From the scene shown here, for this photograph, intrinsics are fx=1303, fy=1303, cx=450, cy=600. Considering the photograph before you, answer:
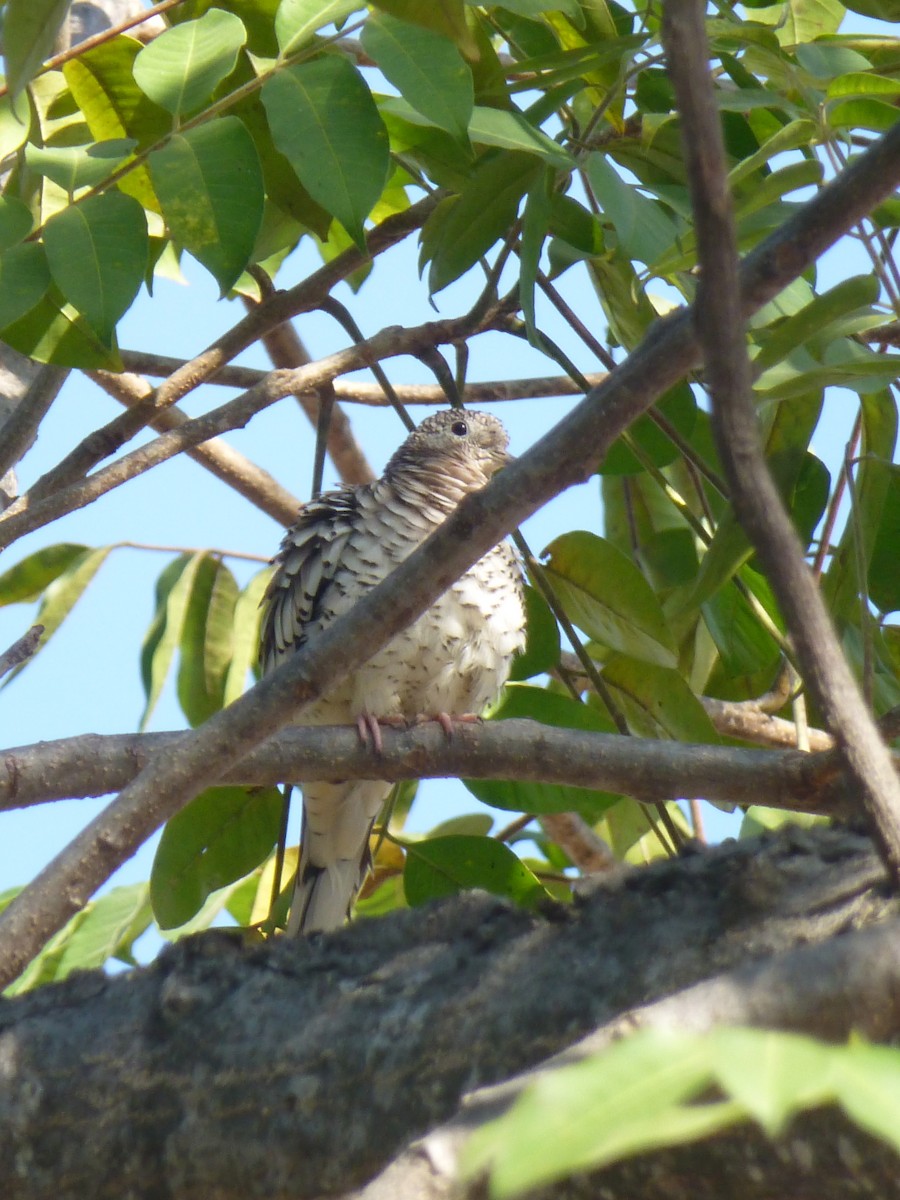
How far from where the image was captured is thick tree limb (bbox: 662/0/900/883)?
100 centimetres

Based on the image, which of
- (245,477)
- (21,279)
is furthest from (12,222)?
(245,477)

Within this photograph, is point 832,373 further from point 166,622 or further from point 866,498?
point 166,622

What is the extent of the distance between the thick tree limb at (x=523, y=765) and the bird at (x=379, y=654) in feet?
3.82

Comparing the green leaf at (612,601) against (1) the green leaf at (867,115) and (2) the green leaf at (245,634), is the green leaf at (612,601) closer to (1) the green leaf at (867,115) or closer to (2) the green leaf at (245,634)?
(1) the green leaf at (867,115)

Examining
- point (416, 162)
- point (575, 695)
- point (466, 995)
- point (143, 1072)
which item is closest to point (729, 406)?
point (466, 995)

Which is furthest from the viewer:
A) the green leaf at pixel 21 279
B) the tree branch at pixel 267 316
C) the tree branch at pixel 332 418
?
the tree branch at pixel 332 418

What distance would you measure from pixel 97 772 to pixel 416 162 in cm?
134

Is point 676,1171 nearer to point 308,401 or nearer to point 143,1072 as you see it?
point 143,1072

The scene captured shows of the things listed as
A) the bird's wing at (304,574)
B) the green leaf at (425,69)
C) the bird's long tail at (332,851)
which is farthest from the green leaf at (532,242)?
the bird's long tail at (332,851)

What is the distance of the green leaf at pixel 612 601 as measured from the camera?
2.42 metres

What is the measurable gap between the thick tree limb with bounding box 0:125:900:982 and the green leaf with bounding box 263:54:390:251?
58cm

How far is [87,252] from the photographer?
1895 millimetres

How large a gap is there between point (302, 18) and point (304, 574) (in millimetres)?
1666

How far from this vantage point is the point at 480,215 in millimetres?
2217
